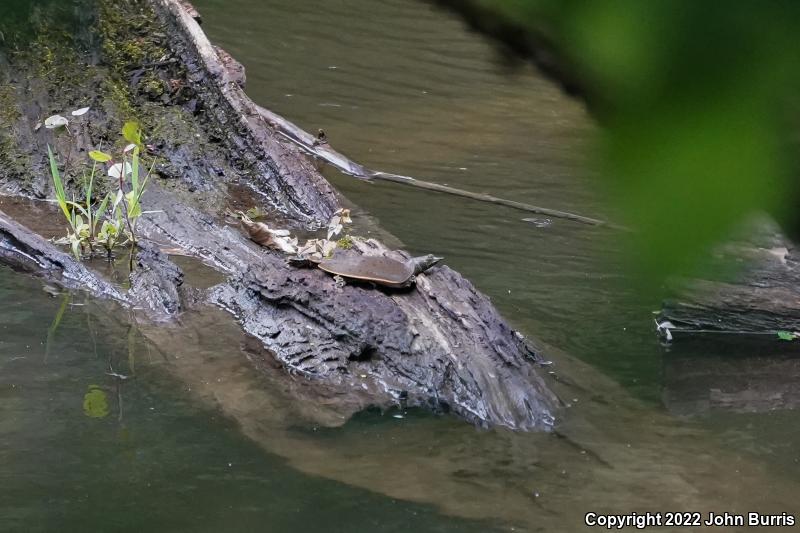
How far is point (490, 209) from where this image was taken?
23.4ft

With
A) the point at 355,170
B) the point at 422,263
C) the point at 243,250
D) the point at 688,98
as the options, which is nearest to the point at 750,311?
the point at 422,263

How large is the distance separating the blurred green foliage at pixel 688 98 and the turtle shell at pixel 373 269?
3.66 metres

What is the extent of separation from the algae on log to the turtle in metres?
0.06

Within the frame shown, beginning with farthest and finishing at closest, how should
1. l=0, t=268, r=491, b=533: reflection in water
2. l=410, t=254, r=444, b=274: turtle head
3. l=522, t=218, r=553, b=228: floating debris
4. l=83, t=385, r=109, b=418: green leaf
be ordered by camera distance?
l=522, t=218, r=553, b=228: floating debris < l=410, t=254, r=444, b=274: turtle head < l=83, t=385, r=109, b=418: green leaf < l=0, t=268, r=491, b=533: reflection in water

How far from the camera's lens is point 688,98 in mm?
677

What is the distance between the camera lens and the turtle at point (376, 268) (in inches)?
173

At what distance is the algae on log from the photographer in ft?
14.0

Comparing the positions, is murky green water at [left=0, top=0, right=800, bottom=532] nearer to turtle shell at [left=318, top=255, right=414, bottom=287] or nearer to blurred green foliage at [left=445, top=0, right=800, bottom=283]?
turtle shell at [left=318, top=255, right=414, bottom=287]

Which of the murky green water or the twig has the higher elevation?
the twig

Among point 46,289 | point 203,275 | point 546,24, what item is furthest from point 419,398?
point 546,24

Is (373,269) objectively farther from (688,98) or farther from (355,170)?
(688,98)

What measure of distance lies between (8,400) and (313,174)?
311 cm

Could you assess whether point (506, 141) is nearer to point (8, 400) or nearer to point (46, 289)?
point (46, 289)

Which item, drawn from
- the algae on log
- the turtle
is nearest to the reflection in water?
the algae on log
